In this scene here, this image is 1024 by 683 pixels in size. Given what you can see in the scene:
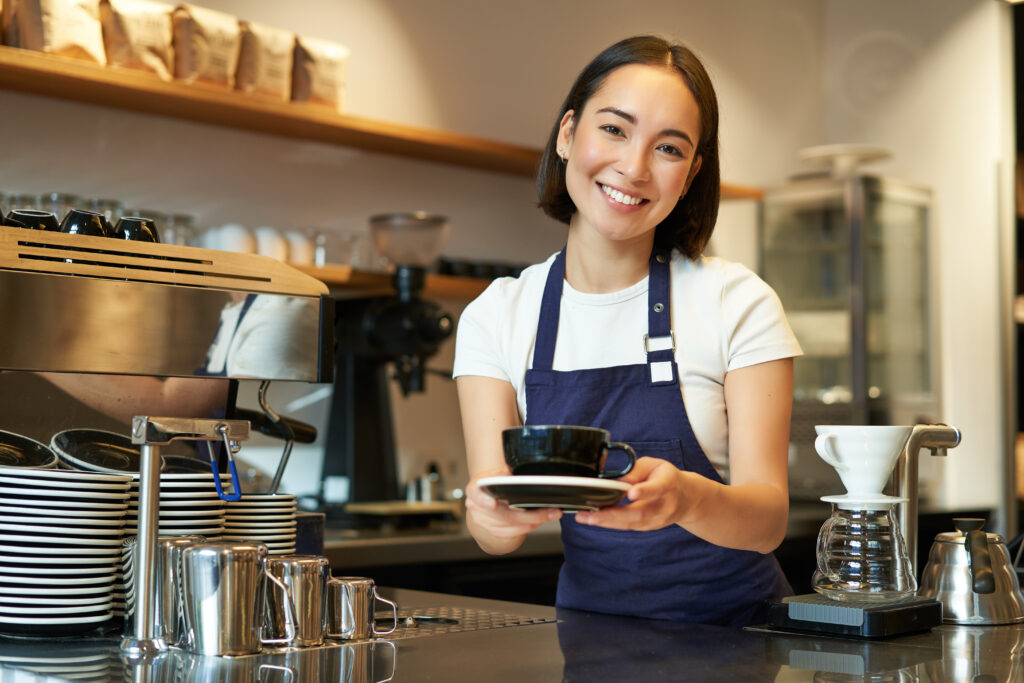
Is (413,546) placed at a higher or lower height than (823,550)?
lower

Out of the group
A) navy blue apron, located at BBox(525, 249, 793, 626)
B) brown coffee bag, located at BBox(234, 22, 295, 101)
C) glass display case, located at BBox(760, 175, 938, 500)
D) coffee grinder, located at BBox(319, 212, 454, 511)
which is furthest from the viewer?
glass display case, located at BBox(760, 175, 938, 500)

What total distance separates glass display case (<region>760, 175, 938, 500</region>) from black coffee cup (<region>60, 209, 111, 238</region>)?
3.28m

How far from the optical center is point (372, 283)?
324 centimetres

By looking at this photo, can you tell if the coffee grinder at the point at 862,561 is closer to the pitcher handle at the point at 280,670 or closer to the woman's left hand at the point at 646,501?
the woman's left hand at the point at 646,501

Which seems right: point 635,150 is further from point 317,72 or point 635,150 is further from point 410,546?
point 317,72

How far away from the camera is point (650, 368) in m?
1.74

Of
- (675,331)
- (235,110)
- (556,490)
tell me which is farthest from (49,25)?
(556,490)

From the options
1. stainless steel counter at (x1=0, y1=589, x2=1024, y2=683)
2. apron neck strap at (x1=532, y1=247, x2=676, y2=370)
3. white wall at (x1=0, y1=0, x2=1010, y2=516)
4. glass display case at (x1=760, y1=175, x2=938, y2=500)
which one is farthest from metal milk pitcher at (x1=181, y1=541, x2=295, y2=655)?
glass display case at (x1=760, y1=175, x2=938, y2=500)

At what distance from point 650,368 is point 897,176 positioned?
3542mm

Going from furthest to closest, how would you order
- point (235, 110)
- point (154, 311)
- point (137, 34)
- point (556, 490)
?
point (235, 110) → point (137, 34) → point (154, 311) → point (556, 490)

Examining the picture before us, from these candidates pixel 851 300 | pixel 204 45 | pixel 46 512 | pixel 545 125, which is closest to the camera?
pixel 46 512

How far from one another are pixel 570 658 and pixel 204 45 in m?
2.14

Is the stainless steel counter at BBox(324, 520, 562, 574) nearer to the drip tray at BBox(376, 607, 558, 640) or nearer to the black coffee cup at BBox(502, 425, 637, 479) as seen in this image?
the drip tray at BBox(376, 607, 558, 640)

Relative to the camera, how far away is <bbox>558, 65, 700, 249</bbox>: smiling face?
5.33 ft
